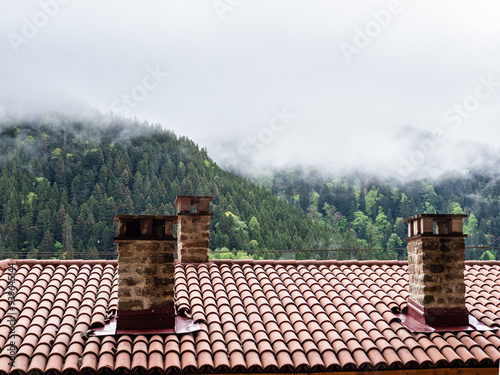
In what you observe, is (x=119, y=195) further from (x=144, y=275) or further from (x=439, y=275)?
(x=439, y=275)

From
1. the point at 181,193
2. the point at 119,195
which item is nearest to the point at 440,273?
the point at 181,193

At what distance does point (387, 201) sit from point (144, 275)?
247 ft

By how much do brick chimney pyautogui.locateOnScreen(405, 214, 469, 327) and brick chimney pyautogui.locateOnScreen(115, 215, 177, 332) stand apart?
3.79m

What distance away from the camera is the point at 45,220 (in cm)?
6300

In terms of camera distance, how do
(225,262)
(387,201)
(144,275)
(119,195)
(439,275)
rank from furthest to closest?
(387,201)
(119,195)
(225,262)
(439,275)
(144,275)

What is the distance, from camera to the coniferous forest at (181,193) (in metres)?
59.0

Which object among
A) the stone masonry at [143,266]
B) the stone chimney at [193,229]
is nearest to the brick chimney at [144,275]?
the stone masonry at [143,266]

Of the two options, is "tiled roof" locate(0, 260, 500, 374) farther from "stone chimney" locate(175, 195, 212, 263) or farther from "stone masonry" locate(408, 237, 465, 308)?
"stone masonry" locate(408, 237, 465, 308)

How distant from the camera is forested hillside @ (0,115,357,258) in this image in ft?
193

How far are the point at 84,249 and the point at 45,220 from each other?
35.8ft

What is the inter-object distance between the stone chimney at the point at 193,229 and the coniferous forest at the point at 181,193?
119 ft

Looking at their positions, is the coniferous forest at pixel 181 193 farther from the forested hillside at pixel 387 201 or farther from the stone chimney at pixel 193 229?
the stone chimney at pixel 193 229

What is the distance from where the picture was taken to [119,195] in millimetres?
68812

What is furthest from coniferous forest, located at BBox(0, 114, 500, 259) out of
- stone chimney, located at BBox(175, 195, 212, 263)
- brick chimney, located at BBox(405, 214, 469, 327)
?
brick chimney, located at BBox(405, 214, 469, 327)
